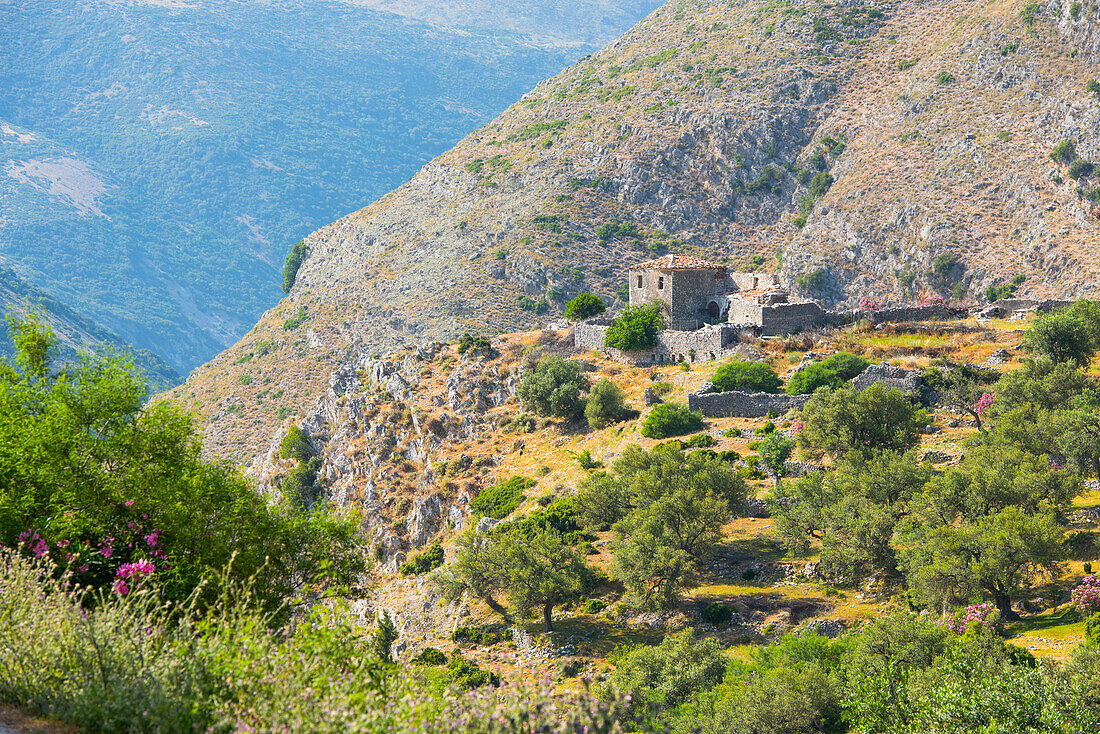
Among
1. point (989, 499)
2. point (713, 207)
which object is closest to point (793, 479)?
point (989, 499)

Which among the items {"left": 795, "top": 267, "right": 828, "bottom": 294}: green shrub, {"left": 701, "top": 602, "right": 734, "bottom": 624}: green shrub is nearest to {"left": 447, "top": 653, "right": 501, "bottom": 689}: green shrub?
{"left": 701, "top": 602, "right": 734, "bottom": 624}: green shrub

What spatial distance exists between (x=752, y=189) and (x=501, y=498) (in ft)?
282

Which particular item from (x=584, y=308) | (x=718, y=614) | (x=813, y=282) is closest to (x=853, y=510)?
(x=718, y=614)

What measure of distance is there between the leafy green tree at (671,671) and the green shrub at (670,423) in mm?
18674

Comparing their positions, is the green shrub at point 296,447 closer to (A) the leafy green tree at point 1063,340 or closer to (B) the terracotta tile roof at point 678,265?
(B) the terracotta tile roof at point 678,265

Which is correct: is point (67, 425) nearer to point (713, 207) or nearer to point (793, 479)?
point (793, 479)

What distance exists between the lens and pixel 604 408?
171 feet

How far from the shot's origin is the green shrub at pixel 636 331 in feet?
195

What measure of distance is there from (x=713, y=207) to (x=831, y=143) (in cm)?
1767

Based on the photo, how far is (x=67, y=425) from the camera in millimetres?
19203

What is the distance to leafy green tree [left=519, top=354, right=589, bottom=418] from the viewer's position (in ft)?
179

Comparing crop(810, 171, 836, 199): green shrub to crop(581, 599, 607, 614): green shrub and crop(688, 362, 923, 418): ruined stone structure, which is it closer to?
crop(688, 362, 923, 418): ruined stone structure

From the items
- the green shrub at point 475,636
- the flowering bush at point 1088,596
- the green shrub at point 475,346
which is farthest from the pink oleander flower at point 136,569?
the green shrub at point 475,346

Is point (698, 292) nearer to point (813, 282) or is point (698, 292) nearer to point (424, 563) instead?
point (424, 563)
